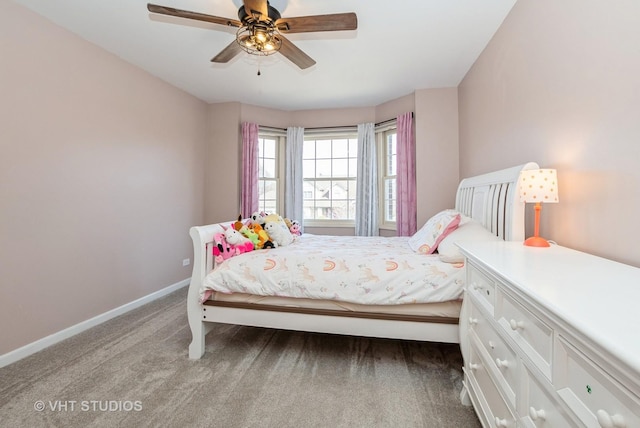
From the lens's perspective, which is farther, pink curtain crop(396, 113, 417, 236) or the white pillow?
pink curtain crop(396, 113, 417, 236)

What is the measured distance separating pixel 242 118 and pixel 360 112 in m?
1.77

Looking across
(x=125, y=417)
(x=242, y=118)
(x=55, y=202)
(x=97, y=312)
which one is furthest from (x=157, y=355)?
(x=242, y=118)

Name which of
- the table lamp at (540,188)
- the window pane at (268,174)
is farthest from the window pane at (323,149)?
the table lamp at (540,188)

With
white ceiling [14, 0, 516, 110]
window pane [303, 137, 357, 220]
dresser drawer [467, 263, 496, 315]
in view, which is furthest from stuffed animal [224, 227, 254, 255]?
window pane [303, 137, 357, 220]

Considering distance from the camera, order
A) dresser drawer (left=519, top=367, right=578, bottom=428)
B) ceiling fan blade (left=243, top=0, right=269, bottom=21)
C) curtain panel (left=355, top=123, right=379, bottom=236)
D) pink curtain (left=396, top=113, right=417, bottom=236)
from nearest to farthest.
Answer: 1. dresser drawer (left=519, top=367, right=578, bottom=428)
2. ceiling fan blade (left=243, top=0, right=269, bottom=21)
3. pink curtain (left=396, top=113, right=417, bottom=236)
4. curtain panel (left=355, top=123, right=379, bottom=236)

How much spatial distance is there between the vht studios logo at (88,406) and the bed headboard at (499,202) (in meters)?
2.43

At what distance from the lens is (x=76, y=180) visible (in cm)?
237

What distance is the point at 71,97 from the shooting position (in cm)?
234

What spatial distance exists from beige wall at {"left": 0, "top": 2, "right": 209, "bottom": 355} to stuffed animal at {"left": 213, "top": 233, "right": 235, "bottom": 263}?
1.39m

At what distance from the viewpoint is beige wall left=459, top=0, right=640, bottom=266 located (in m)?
1.12

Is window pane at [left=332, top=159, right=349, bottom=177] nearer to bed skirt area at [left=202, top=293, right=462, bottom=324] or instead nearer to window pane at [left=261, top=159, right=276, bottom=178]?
window pane at [left=261, top=159, right=276, bottom=178]

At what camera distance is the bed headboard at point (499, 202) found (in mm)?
1673

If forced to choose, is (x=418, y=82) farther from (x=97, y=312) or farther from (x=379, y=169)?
(x=97, y=312)

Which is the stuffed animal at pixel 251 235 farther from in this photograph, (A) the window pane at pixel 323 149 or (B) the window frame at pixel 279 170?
(A) the window pane at pixel 323 149
